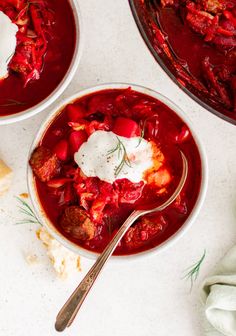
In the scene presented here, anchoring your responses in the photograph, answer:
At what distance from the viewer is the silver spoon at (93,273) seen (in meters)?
2.68

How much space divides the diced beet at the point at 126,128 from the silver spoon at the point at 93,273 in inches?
11.3

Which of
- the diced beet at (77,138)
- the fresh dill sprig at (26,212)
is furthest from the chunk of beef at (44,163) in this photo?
the fresh dill sprig at (26,212)

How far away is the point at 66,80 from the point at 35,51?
0.76ft

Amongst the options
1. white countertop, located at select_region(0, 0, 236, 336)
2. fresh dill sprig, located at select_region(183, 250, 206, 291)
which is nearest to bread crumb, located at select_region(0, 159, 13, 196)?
white countertop, located at select_region(0, 0, 236, 336)

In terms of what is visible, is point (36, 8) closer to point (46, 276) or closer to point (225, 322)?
point (46, 276)

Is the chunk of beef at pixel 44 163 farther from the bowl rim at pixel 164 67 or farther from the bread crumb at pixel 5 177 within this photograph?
the bowl rim at pixel 164 67

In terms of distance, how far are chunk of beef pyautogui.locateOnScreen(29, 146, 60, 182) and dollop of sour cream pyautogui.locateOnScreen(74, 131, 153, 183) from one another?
0.39ft

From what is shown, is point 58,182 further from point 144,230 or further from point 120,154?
point 144,230

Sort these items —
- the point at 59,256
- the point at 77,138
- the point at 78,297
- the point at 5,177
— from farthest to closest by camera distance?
the point at 59,256, the point at 5,177, the point at 77,138, the point at 78,297

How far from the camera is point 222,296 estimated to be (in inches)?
123

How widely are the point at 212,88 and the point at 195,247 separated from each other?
93cm

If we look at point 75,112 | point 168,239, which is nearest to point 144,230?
point 168,239

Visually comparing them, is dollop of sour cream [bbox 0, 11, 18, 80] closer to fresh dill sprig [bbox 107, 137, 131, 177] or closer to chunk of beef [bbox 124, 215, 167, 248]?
fresh dill sprig [bbox 107, 137, 131, 177]

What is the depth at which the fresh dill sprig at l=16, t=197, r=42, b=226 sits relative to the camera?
3172 millimetres
